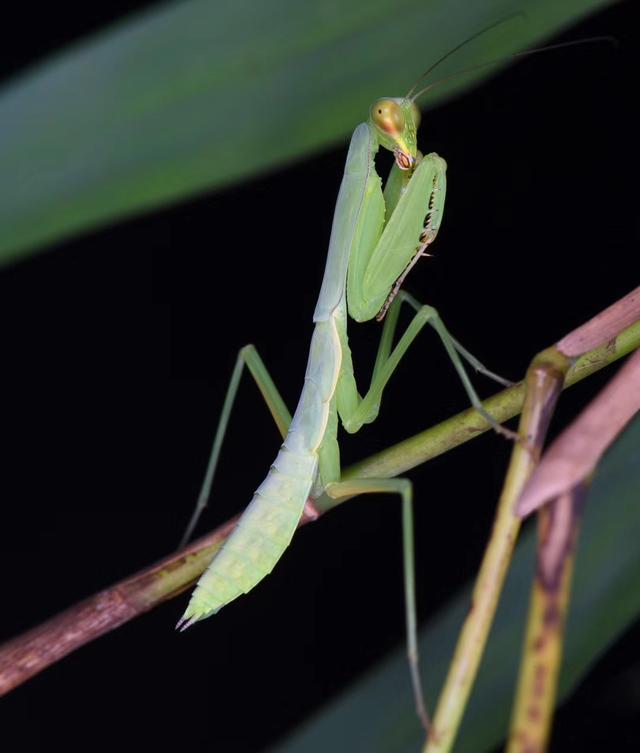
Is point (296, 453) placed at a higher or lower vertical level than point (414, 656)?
higher

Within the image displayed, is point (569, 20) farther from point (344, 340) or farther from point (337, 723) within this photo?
point (337, 723)

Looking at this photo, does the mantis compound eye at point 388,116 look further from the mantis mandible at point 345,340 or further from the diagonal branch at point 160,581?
the diagonal branch at point 160,581

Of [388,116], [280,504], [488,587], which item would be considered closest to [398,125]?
[388,116]

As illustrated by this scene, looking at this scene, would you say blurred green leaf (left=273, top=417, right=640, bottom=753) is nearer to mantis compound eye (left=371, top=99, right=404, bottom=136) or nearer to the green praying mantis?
the green praying mantis

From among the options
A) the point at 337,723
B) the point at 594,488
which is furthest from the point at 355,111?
the point at 337,723

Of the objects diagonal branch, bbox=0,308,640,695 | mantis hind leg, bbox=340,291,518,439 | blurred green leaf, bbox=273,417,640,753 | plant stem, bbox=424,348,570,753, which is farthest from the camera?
mantis hind leg, bbox=340,291,518,439

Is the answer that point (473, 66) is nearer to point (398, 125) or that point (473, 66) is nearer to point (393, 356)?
point (398, 125)

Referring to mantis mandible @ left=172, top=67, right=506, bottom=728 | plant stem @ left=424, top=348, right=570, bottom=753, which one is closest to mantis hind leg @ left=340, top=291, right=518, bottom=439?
mantis mandible @ left=172, top=67, right=506, bottom=728
